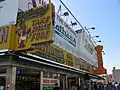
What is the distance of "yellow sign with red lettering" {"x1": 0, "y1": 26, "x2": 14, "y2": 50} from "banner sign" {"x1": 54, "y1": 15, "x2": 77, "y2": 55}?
3.26 m

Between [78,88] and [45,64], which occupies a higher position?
[45,64]

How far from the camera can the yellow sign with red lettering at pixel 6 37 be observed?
8.23 m

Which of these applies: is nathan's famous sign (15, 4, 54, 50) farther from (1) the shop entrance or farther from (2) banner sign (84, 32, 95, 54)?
(2) banner sign (84, 32, 95, 54)

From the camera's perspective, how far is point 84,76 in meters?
15.9

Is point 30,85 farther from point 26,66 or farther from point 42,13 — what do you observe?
point 42,13

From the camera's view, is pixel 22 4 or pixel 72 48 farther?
pixel 72 48

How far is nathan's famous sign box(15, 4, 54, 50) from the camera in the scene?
23.9 feet

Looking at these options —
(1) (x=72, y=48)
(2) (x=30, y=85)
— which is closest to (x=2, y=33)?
(2) (x=30, y=85)

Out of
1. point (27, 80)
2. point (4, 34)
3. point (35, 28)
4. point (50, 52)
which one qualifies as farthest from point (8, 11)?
point (27, 80)

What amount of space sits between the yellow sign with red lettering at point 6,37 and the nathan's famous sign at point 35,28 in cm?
31

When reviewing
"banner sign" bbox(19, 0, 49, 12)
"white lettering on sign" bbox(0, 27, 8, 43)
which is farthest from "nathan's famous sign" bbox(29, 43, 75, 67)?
"banner sign" bbox(19, 0, 49, 12)

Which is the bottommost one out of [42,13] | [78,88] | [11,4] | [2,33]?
[78,88]

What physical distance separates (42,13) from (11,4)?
7.66ft

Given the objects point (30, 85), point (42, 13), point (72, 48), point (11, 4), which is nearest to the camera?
point (42, 13)
